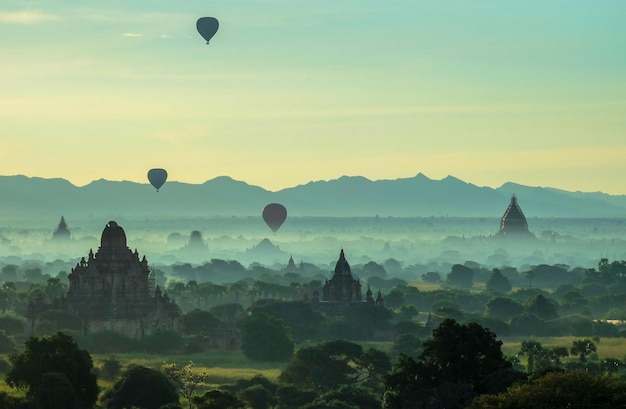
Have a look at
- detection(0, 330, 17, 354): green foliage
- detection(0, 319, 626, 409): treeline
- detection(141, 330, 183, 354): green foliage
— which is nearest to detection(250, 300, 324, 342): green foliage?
detection(141, 330, 183, 354): green foliage

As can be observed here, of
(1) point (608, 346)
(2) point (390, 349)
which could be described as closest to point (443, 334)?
(2) point (390, 349)

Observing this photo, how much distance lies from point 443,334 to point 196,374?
42.1 m

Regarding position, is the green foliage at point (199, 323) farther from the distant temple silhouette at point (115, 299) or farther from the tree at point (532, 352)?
the tree at point (532, 352)

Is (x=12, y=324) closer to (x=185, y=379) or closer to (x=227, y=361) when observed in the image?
(x=227, y=361)

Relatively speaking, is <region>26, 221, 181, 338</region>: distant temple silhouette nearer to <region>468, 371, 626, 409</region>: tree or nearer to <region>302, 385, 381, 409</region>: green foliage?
<region>302, 385, 381, 409</region>: green foliage

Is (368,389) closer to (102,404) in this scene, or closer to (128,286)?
(102,404)

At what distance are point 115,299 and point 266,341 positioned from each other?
22.1 metres

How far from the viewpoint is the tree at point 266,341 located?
151m

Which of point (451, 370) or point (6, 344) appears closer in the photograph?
point (451, 370)

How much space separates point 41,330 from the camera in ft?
534

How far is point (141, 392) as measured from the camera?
105m

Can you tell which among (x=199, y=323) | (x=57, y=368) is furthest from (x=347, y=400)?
(x=199, y=323)

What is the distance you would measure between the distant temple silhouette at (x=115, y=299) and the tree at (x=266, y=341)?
1339 cm

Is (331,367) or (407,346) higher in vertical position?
(407,346)
